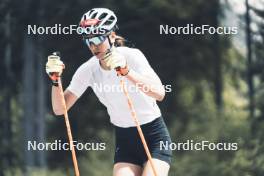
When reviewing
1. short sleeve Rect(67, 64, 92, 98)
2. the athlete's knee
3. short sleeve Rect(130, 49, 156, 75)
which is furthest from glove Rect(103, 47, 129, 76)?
the athlete's knee

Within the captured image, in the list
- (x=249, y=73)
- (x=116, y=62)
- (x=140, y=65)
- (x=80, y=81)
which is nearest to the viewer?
(x=116, y=62)

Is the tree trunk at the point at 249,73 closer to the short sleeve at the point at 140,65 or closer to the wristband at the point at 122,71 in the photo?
the short sleeve at the point at 140,65

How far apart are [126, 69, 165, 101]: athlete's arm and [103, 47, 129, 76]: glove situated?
37 mm

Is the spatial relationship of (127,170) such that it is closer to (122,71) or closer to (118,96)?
(118,96)

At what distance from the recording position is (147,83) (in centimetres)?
395

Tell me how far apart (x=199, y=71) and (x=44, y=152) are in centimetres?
213

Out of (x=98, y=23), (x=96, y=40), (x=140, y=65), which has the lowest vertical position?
(x=140, y=65)

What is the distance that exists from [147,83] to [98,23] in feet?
1.48

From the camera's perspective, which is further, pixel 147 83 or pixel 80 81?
pixel 80 81

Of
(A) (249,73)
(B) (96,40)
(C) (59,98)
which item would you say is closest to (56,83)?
(C) (59,98)

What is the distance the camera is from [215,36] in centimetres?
953

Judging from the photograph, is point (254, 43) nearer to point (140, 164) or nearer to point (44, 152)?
point (44, 152)

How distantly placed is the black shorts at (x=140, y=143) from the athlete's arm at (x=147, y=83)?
0.84 feet

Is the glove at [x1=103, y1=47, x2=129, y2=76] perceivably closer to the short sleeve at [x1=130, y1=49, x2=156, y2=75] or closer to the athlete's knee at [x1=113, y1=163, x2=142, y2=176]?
the short sleeve at [x1=130, y1=49, x2=156, y2=75]
